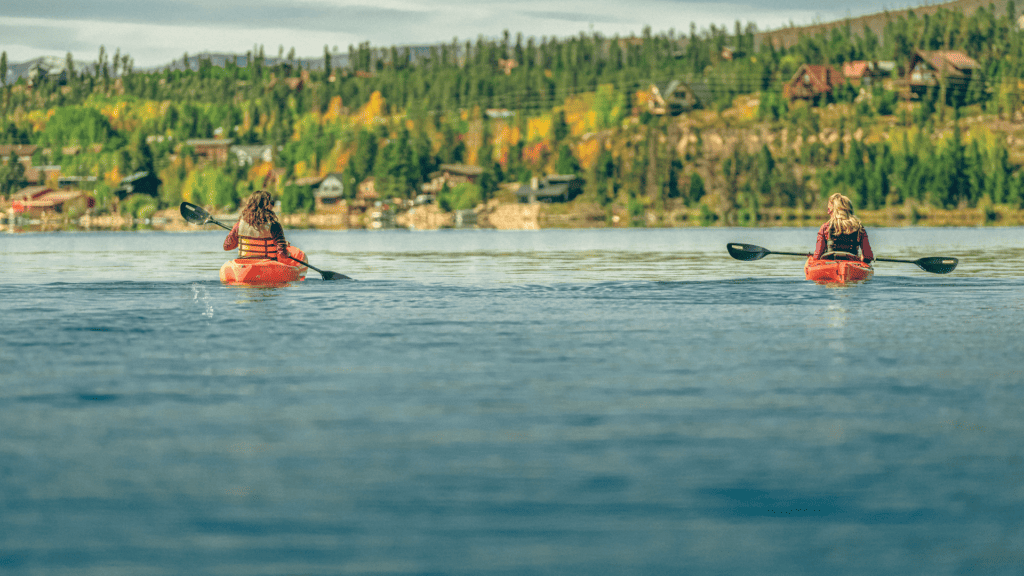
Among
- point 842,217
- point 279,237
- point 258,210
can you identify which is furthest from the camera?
point 279,237

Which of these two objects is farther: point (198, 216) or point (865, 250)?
point (198, 216)

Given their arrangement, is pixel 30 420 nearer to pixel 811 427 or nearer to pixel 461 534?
pixel 461 534

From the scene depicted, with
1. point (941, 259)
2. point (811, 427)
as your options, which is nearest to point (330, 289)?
point (941, 259)

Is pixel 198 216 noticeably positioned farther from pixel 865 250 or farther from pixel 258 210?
pixel 865 250

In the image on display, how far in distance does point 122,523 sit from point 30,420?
4.58 metres

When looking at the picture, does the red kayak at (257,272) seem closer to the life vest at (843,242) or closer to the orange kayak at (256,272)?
the orange kayak at (256,272)

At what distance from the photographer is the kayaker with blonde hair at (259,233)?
29.5 meters

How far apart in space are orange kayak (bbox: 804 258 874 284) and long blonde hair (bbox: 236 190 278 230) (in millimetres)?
14519

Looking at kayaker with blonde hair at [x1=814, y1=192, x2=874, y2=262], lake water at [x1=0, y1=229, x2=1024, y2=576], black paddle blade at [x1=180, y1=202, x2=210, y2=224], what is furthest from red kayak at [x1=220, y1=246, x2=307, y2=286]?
kayaker with blonde hair at [x1=814, y1=192, x2=874, y2=262]

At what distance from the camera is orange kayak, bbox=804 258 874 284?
31.0 metres

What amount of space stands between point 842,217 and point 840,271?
2.07 meters

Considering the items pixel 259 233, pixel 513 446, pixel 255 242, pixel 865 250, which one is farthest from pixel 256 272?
pixel 513 446

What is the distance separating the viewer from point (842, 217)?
2967 cm

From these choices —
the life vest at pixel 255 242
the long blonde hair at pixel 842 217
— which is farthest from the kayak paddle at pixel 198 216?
the long blonde hair at pixel 842 217
